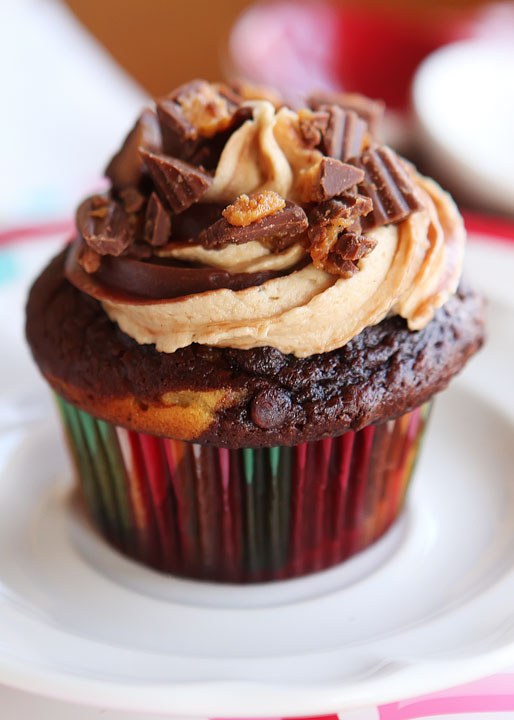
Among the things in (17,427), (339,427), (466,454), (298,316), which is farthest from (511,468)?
(17,427)

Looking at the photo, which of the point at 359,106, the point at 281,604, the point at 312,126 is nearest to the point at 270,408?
the point at 281,604

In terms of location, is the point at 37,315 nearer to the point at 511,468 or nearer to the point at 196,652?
the point at 196,652

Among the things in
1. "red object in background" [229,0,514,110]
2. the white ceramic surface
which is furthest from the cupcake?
"red object in background" [229,0,514,110]

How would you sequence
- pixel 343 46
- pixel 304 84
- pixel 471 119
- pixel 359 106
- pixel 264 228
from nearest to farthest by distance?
pixel 264 228
pixel 359 106
pixel 471 119
pixel 304 84
pixel 343 46

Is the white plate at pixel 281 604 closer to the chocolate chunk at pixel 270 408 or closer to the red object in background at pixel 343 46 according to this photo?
the chocolate chunk at pixel 270 408

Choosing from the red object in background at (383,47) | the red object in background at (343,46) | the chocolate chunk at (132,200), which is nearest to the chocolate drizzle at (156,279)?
the chocolate chunk at (132,200)

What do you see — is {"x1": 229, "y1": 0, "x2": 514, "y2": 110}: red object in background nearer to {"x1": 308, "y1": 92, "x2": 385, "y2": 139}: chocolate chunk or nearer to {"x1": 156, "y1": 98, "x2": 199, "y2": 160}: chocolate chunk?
{"x1": 308, "y1": 92, "x2": 385, "y2": 139}: chocolate chunk

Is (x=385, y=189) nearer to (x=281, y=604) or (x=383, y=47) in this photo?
(x=281, y=604)
